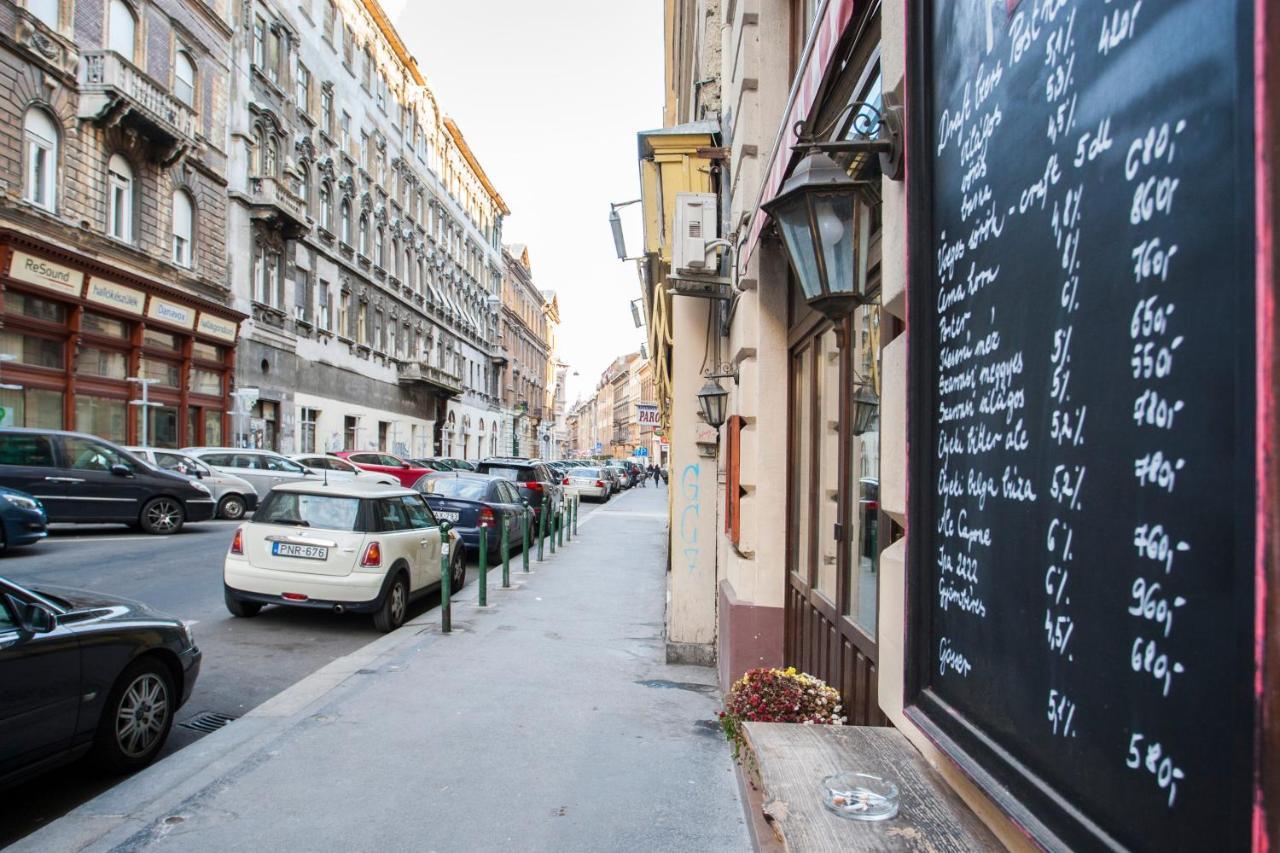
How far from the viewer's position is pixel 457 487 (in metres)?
15.3

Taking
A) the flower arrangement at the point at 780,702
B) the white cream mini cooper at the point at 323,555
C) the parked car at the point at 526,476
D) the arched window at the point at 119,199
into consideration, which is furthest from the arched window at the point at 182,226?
the flower arrangement at the point at 780,702

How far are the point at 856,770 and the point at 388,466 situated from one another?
2578 centimetres

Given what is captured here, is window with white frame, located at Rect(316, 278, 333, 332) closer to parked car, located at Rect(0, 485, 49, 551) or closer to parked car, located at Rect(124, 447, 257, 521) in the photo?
parked car, located at Rect(124, 447, 257, 521)

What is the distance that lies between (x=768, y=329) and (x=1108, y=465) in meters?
4.39

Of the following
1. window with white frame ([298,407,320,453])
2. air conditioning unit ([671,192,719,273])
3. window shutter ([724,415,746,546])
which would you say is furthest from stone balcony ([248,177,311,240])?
window shutter ([724,415,746,546])

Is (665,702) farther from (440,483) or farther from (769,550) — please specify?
(440,483)

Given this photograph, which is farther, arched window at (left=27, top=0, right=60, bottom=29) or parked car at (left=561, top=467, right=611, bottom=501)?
parked car at (left=561, top=467, right=611, bottom=501)

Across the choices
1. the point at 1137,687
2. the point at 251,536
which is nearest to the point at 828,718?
the point at 1137,687

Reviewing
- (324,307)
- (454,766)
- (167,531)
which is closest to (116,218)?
(167,531)

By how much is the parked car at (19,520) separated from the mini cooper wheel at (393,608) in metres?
6.46

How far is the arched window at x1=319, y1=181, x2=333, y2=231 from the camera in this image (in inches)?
1371

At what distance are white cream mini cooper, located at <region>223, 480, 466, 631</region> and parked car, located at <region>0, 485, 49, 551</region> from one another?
5036 millimetres

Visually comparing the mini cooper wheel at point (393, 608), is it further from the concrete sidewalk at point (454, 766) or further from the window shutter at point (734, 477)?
the window shutter at point (734, 477)

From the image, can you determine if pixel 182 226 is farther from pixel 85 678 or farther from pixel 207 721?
pixel 85 678
